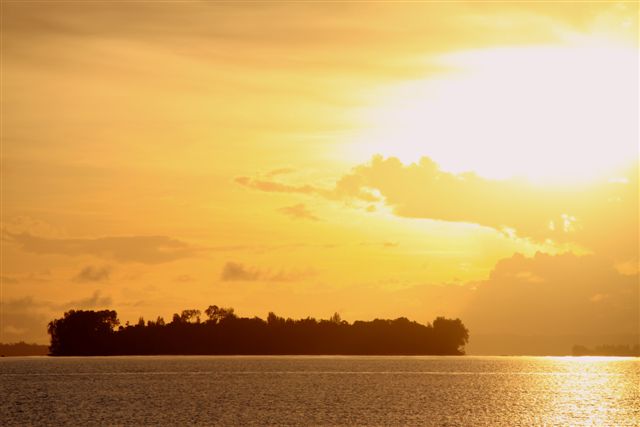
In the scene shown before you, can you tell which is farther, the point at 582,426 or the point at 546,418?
the point at 546,418

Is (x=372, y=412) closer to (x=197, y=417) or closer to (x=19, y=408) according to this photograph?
(x=197, y=417)

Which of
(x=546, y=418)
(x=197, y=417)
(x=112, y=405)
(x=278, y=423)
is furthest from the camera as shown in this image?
(x=112, y=405)

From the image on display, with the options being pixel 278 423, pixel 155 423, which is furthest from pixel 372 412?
pixel 155 423

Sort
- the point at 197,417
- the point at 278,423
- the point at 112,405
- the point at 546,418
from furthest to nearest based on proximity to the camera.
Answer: the point at 112,405 → the point at 546,418 → the point at 197,417 → the point at 278,423

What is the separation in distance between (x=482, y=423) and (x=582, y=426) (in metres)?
16.2

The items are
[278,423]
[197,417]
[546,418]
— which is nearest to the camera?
[278,423]

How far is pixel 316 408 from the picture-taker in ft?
609

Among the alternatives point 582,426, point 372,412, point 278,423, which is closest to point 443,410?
point 372,412

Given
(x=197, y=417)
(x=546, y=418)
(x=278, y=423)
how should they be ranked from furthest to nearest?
(x=546, y=418)
(x=197, y=417)
(x=278, y=423)

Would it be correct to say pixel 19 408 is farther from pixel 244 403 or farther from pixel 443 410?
pixel 443 410

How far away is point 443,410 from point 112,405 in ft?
210

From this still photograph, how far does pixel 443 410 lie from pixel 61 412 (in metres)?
70.2

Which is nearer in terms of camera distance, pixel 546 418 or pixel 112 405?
pixel 546 418

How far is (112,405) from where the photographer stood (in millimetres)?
194375
